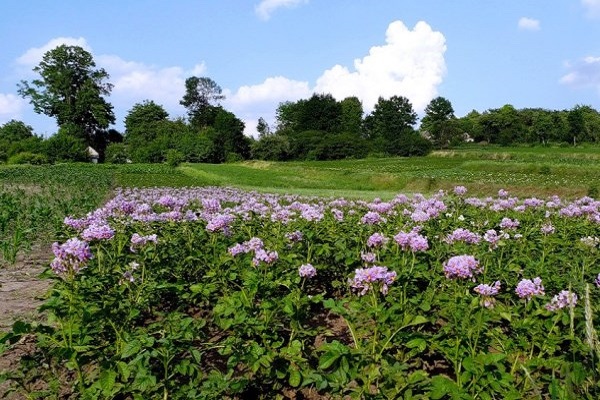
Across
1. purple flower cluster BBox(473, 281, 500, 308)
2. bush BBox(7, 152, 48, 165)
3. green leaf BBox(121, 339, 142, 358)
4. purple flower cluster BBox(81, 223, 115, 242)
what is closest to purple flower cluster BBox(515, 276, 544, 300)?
purple flower cluster BBox(473, 281, 500, 308)

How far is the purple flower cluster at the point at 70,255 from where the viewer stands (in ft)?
12.2

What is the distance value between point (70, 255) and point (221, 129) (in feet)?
308

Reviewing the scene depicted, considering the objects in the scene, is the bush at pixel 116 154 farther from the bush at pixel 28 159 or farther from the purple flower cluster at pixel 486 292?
the purple flower cluster at pixel 486 292

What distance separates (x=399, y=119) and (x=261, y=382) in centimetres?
11542

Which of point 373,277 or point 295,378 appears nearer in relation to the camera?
point 295,378

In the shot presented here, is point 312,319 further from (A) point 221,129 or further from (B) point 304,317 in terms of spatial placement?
(A) point 221,129

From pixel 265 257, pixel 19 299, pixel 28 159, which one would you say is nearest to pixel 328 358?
pixel 265 257

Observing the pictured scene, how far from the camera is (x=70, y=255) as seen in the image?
148 inches

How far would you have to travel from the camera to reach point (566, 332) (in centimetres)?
344

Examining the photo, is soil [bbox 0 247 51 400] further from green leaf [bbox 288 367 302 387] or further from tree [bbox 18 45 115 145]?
tree [bbox 18 45 115 145]

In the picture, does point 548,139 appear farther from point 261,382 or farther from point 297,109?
point 261,382

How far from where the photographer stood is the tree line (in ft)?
264

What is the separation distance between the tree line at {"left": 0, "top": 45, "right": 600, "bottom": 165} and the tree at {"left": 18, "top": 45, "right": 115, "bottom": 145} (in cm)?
17

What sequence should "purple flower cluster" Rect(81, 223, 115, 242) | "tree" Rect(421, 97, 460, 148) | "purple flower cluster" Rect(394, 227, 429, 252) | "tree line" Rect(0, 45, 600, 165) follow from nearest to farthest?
"purple flower cluster" Rect(394, 227, 429, 252), "purple flower cluster" Rect(81, 223, 115, 242), "tree line" Rect(0, 45, 600, 165), "tree" Rect(421, 97, 460, 148)
